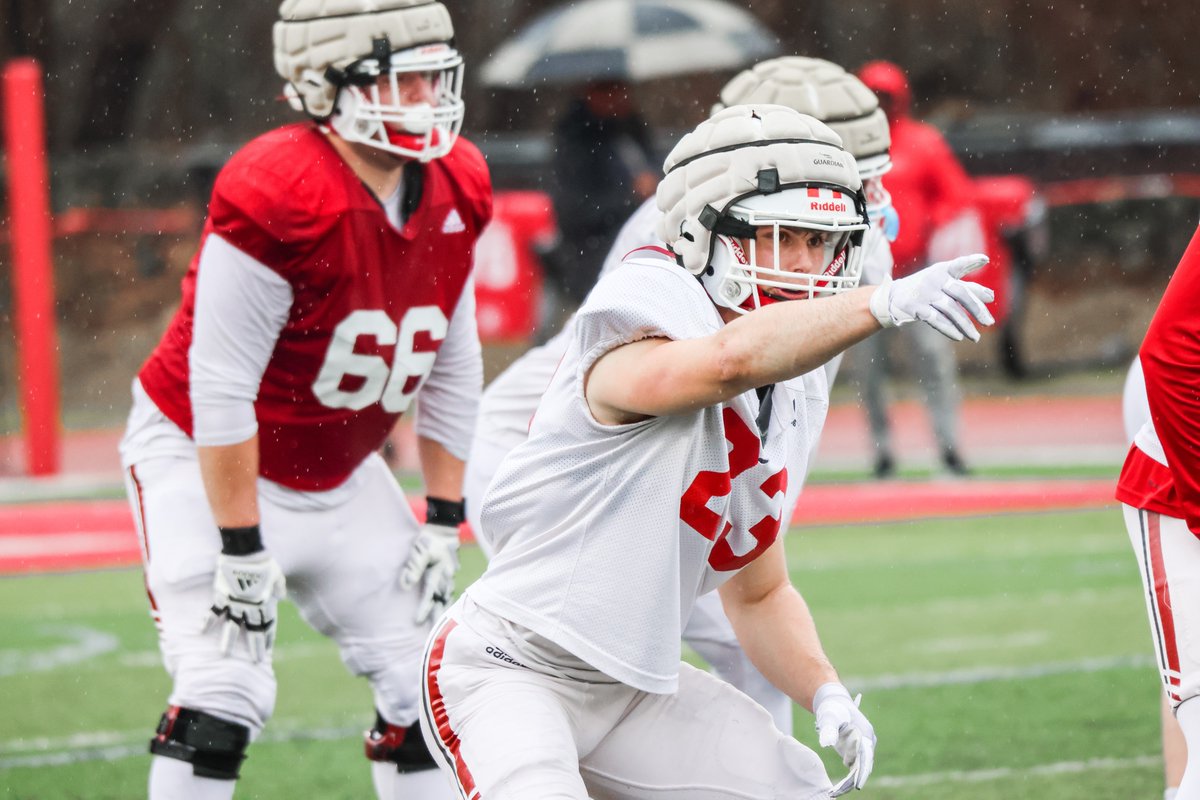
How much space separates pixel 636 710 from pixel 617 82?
7830 millimetres

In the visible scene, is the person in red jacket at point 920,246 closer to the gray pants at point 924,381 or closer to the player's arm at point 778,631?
the gray pants at point 924,381

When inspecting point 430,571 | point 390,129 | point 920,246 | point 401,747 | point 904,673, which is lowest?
point 904,673

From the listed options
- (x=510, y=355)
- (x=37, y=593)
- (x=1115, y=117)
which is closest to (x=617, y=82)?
(x=510, y=355)

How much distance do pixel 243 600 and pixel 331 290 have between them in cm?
64

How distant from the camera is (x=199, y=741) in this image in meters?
3.52

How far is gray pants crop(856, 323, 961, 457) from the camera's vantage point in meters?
9.30

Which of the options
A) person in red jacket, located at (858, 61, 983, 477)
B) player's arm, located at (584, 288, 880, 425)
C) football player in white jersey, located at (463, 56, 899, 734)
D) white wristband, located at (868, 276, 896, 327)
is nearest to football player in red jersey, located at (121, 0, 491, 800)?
football player in white jersey, located at (463, 56, 899, 734)

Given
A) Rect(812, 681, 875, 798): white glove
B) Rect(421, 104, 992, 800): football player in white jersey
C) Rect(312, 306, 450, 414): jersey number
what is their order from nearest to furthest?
Rect(421, 104, 992, 800): football player in white jersey
Rect(812, 681, 875, 798): white glove
Rect(312, 306, 450, 414): jersey number

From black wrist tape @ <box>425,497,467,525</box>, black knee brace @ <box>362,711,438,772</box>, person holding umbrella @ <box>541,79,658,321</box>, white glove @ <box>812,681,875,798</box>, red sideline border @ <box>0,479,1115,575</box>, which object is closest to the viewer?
white glove @ <box>812,681,875,798</box>

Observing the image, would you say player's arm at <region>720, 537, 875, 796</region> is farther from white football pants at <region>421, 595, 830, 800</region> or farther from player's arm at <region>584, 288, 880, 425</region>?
player's arm at <region>584, 288, 880, 425</region>

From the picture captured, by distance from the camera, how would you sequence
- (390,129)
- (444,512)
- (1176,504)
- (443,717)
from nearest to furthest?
(443,717), (1176,504), (390,129), (444,512)

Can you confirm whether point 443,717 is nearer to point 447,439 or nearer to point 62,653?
point 447,439

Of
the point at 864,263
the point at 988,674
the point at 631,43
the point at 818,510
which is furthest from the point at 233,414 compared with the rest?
the point at 631,43

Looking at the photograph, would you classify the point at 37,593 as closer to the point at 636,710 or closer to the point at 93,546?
the point at 93,546
